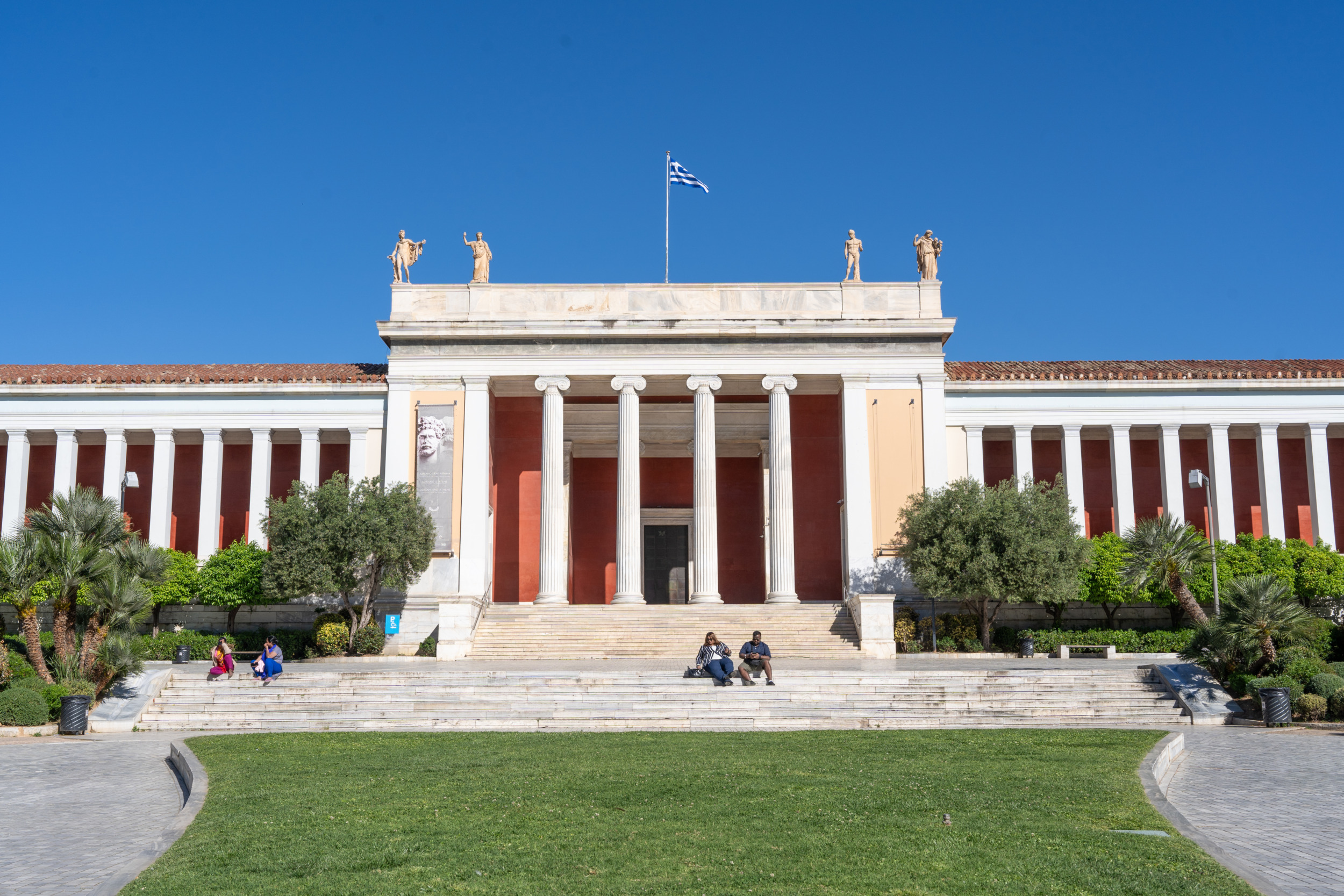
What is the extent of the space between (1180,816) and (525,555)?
32610 mm

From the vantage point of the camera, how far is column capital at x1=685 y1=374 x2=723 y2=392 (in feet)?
125

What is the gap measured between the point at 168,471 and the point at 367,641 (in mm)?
12098

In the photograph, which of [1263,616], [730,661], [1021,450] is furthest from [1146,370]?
[730,661]

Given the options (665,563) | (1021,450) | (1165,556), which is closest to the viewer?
(1165,556)

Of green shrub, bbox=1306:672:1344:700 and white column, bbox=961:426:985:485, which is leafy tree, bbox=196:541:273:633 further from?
green shrub, bbox=1306:672:1344:700

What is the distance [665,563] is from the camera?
43.9m

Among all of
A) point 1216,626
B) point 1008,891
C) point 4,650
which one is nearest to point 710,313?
point 1216,626

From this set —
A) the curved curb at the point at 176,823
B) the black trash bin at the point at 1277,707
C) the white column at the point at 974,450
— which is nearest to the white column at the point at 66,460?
the curved curb at the point at 176,823

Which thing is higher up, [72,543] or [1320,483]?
[1320,483]

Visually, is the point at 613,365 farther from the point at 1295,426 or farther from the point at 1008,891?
the point at 1008,891

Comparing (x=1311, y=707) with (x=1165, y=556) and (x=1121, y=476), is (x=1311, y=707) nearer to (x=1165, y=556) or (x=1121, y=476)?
(x=1165, y=556)

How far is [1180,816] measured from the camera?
10625 mm

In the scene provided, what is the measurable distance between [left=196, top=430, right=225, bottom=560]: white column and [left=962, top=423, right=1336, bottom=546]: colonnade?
85.2 feet

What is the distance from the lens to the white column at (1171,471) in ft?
129
